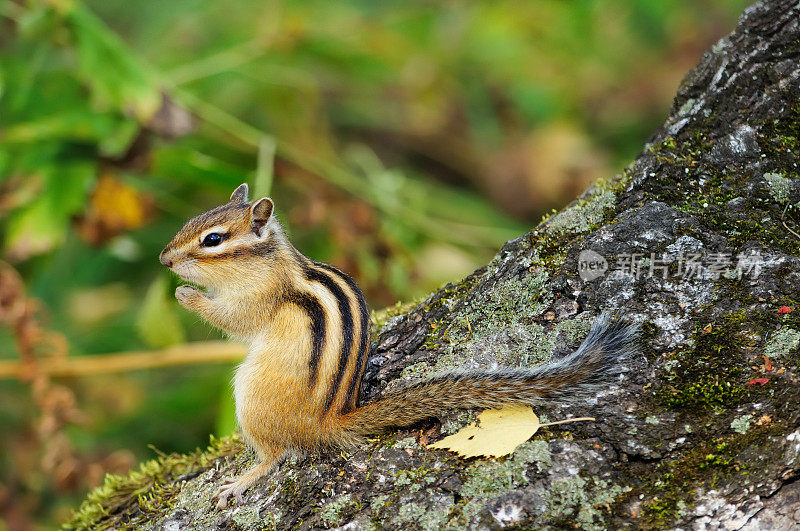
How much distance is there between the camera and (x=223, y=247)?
275 cm

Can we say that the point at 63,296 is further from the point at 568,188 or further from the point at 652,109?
the point at 652,109

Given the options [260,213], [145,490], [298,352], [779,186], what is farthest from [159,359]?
[779,186]

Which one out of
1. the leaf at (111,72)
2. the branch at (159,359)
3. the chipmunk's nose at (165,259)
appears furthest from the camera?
the branch at (159,359)

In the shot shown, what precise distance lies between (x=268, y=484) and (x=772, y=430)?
A: 4.11 ft

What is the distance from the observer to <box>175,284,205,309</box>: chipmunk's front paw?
2.85 meters

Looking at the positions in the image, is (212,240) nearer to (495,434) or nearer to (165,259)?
(165,259)

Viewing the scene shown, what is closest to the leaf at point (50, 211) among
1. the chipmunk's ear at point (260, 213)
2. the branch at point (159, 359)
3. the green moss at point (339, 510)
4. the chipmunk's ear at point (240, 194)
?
the branch at point (159, 359)

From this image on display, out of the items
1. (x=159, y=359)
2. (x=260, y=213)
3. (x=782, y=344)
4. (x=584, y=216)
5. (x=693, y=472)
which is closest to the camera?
(x=693, y=472)

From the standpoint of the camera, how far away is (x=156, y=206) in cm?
449

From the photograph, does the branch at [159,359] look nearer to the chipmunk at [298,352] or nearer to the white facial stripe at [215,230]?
the chipmunk at [298,352]

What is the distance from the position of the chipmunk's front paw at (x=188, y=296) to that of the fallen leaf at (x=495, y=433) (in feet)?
4.62

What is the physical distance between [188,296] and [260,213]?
1.54 ft

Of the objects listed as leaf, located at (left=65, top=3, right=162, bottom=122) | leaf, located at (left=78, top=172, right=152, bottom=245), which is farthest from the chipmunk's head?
leaf, located at (left=78, top=172, right=152, bottom=245)

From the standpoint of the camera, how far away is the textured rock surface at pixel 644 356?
5.21 feet
